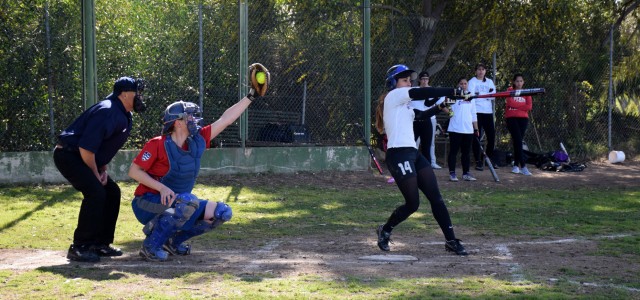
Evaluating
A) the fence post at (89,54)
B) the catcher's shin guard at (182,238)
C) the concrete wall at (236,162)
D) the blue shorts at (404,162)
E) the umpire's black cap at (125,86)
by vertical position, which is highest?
the fence post at (89,54)

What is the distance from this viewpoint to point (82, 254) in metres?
7.58

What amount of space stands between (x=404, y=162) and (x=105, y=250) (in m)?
2.88

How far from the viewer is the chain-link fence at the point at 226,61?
12961 mm

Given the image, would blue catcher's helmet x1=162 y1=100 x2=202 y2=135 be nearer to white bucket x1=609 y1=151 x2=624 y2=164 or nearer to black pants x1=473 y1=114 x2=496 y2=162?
black pants x1=473 y1=114 x2=496 y2=162

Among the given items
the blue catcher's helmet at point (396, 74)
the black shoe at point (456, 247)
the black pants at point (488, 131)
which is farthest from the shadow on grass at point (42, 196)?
the black pants at point (488, 131)

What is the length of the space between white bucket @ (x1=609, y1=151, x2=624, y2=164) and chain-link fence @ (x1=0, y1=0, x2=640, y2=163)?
2.27m

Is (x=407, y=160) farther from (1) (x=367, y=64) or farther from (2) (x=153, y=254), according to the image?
(1) (x=367, y=64)

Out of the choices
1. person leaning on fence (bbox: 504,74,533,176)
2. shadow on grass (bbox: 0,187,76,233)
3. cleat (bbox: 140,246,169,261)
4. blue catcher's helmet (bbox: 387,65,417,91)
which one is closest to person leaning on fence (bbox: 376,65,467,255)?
blue catcher's helmet (bbox: 387,65,417,91)

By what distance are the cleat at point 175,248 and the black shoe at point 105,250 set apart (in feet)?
1.68

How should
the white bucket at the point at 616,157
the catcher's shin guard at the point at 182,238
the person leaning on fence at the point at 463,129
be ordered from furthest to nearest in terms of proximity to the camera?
the white bucket at the point at 616,157
the person leaning on fence at the point at 463,129
the catcher's shin guard at the point at 182,238

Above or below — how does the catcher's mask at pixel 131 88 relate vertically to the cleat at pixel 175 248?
above

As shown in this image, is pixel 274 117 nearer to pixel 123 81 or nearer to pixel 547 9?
pixel 547 9

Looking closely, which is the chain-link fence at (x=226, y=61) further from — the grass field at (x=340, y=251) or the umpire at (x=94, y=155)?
the umpire at (x=94, y=155)

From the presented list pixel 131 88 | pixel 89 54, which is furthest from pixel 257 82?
pixel 89 54
